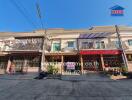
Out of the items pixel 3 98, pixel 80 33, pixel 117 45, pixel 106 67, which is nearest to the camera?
pixel 3 98

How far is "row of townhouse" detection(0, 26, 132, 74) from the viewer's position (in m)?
21.4

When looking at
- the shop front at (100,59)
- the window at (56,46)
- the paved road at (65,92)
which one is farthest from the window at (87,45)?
the paved road at (65,92)

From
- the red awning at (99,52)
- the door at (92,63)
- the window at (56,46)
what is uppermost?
the window at (56,46)

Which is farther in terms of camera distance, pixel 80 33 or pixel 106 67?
pixel 80 33

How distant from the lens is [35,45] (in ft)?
73.4

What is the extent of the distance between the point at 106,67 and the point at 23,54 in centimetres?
1333

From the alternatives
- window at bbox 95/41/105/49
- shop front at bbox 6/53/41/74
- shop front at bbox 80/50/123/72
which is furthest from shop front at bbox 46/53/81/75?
window at bbox 95/41/105/49

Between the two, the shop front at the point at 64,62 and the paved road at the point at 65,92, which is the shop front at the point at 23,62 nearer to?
the shop front at the point at 64,62

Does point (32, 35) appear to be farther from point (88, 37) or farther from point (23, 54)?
point (88, 37)

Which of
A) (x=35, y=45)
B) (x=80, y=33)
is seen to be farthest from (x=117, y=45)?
(x=35, y=45)

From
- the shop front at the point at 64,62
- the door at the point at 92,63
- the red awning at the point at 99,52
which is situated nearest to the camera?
the shop front at the point at 64,62

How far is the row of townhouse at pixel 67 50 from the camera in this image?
2136cm

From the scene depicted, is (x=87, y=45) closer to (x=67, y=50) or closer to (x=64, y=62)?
(x=67, y=50)

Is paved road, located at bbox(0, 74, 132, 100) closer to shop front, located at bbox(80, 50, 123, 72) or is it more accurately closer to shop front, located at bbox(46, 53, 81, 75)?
shop front, located at bbox(46, 53, 81, 75)
